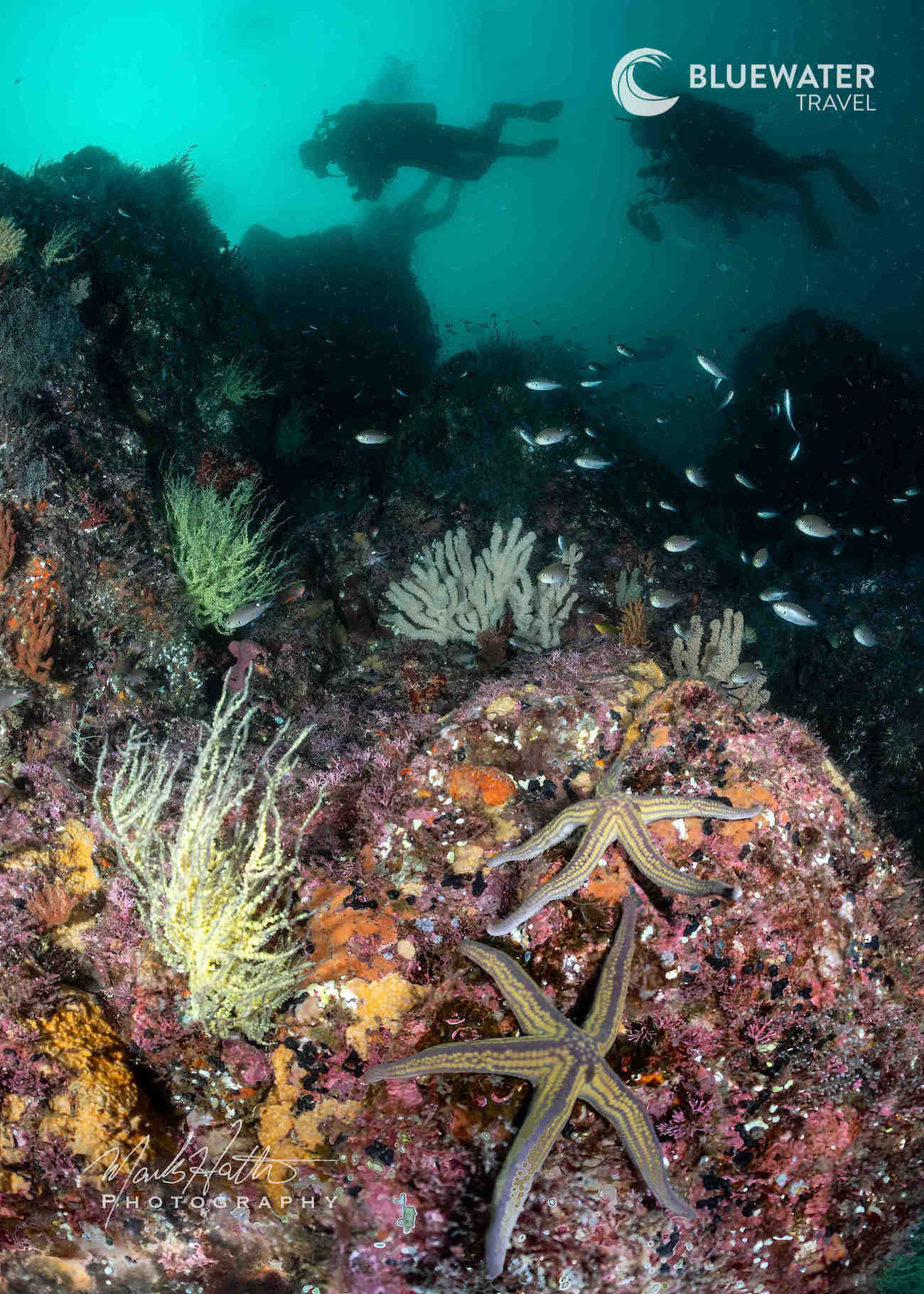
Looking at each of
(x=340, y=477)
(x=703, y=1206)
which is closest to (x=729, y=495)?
(x=340, y=477)

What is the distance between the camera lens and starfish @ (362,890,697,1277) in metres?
1.95

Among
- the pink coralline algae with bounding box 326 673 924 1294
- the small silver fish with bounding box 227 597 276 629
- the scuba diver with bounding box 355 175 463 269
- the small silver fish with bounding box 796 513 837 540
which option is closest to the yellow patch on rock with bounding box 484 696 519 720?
the pink coralline algae with bounding box 326 673 924 1294

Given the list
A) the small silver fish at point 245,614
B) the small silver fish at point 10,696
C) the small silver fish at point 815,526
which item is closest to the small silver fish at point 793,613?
the small silver fish at point 815,526

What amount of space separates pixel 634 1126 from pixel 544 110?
34186 millimetres

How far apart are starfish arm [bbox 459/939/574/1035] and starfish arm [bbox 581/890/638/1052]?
0.11 metres

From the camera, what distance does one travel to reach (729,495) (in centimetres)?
1702

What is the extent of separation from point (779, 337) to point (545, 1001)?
20.6m

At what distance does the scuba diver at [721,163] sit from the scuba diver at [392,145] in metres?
5.84

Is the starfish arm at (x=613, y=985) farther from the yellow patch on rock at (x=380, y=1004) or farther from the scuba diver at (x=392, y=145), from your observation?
the scuba diver at (x=392, y=145)

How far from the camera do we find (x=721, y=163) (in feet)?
74.8

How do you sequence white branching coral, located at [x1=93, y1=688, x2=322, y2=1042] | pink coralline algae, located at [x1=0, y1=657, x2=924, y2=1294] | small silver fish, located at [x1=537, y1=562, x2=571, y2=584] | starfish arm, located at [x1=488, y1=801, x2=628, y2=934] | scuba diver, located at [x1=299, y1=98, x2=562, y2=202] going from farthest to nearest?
scuba diver, located at [x1=299, y1=98, x2=562, y2=202], small silver fish, located at [x1=537, y1=562, x2=571, y2=584], white branching coral, located at [x1=93, y1=688, x2=322, y2=1042], starfish arm, located at [x1=488, y1=801, x2=628, y2=934], pink coralline algae, located at [x1=0, y1=657, x2=924, y2=1294]

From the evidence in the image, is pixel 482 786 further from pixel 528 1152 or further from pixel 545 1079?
pixel 528 1152

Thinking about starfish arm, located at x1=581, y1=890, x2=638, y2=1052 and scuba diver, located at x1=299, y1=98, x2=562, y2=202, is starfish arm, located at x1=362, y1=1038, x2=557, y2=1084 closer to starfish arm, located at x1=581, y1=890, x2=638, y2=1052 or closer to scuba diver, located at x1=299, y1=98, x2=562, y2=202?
starfish arm, located at x1=581, y1=890, x2=638, y2=1052

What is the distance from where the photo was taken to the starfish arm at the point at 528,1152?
6.29 feet
